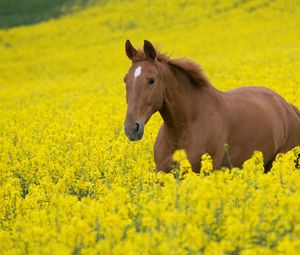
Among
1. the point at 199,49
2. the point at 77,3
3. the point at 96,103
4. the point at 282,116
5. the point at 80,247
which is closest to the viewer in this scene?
the point at 80,247

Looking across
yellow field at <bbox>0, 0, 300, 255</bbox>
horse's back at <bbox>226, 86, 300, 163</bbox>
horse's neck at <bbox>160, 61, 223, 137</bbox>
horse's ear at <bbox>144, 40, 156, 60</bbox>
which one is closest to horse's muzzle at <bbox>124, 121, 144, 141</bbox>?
yellow field at <bbox>0, 0, 300, 255</bbox>

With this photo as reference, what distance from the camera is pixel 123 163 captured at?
803 centimetres

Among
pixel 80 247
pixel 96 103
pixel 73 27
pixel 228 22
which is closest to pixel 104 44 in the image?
pixel 73 27

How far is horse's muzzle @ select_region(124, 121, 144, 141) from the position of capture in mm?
6203

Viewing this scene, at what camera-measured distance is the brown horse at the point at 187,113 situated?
6.51 meters

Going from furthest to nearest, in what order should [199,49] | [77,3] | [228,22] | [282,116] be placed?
[77,3] < [228,22] < [199,49] < [282,116]

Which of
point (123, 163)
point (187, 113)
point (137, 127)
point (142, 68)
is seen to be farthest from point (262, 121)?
point (137, 127)

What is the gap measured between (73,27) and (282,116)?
113ft

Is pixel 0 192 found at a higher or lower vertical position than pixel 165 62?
lower

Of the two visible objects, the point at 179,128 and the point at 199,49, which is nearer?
the point at 179,128

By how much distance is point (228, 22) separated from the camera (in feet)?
122

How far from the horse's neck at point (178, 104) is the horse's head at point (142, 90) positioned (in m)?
0.17

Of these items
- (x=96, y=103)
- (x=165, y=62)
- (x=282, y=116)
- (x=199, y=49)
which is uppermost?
(x=165, y=62)

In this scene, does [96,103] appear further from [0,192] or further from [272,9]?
[272,9]
